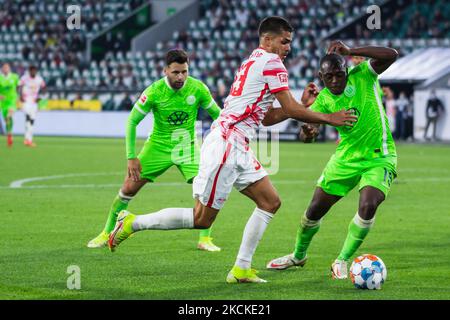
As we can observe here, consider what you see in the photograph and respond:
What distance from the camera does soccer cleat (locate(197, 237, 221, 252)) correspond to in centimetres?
1090

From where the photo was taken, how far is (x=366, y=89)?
30.8 ft

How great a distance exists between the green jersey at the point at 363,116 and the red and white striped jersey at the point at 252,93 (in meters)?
0.88

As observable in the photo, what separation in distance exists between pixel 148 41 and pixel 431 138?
17465mm

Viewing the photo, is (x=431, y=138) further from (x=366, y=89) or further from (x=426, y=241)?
(x=366, y=89)

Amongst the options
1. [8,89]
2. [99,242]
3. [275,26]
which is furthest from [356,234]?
[8,89]

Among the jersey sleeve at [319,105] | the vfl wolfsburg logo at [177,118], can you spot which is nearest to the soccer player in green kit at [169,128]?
the vfl wolfsburg logo at [177,118]

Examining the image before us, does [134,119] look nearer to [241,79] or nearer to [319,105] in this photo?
[319,105]

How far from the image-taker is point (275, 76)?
8.57 meters

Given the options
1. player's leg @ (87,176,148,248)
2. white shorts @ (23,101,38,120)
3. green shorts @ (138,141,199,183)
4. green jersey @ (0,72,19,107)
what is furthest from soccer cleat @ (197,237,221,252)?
green jersey @ (0,72,19,107)

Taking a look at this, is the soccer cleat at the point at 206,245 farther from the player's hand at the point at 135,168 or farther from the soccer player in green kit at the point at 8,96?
the soccer player in green kit at the point at 8,96

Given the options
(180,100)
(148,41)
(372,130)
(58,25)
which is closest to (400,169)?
(180,100)

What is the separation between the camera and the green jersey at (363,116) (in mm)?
9344

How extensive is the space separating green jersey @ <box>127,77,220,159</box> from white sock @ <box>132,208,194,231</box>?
2164 millimetres

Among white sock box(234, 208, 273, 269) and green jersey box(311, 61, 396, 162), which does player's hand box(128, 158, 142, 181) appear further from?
green jersey box(311, 61, 396, 162)
